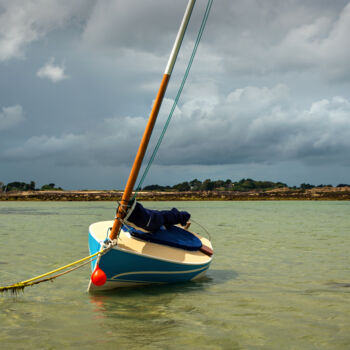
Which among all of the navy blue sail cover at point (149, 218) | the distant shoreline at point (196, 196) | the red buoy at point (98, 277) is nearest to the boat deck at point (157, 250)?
the navy blue sail cover at point (149, 218)

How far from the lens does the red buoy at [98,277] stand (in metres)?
9.04

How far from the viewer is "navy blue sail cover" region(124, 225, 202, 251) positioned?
1066cm

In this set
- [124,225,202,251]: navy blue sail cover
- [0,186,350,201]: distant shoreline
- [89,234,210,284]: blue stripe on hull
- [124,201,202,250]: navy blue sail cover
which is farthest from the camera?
[0,186,350,201]: distant shoreline

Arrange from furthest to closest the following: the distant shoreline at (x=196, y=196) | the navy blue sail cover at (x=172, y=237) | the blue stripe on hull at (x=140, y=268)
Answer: the distant shoreline at (x=196, y=196)
the navy blue sail cover at (x=172, y=237)
the blue stripe on hull at (x=140, y=268)

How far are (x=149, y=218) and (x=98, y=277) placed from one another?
6.55 ft

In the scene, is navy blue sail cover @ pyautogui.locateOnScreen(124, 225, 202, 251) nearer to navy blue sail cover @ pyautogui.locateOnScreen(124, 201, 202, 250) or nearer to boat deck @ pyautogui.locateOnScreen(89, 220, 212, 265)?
navy blue sail cover @ pyautogui.locateOnScreen(124, 201, 202, 250)

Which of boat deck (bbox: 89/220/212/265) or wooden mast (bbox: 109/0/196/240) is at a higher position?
wooden mast (bbox: 109/0/196/240)

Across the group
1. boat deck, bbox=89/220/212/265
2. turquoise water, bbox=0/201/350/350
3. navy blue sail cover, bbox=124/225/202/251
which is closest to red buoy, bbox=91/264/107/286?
turquoise water, bbox=0/201/350/350

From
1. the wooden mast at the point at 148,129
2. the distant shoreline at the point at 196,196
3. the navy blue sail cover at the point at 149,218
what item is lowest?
the distant shoreline at the point at 196,196

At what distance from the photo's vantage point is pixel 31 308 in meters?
8.48

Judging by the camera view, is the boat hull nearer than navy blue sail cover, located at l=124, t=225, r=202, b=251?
Yes

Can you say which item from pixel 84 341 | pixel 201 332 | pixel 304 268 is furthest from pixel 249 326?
pixel 304 268

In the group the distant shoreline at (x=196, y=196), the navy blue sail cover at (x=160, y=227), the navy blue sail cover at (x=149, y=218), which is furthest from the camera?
the distant shoreline at (x=196, y=196)

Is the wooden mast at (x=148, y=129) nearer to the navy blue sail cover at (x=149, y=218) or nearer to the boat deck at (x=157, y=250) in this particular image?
the navy blue sail cover at (x=149, y=218)
